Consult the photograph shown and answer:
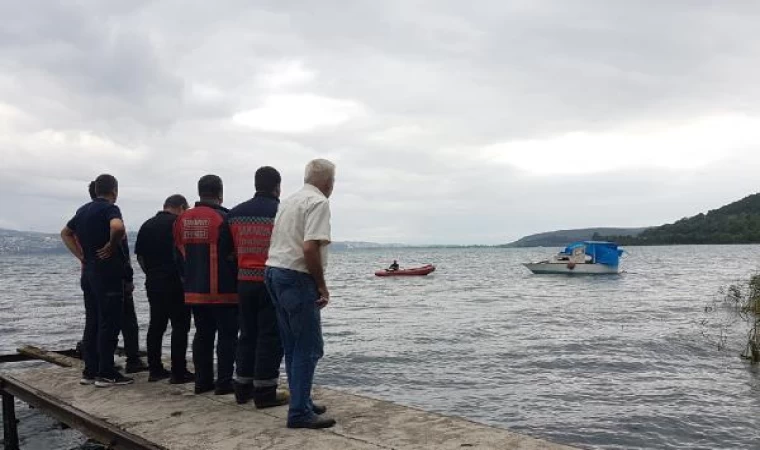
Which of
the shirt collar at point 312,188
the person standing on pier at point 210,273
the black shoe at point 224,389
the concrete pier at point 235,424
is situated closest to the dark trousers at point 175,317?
the concrete pier at point 235,424

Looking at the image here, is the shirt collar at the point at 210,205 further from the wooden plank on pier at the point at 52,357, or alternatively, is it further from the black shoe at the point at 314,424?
the wooden plank on pier at the point at 52,357

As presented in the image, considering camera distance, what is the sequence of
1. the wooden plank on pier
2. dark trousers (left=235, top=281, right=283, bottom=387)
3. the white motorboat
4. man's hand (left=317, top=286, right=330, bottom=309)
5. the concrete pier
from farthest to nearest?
the white motorboat → the wooden plank on pier → dark trousers (left=235, top=281, right=283, bottom=387) → man's hand (left=317, top=286, right=330, bottom=309) → the concrete pier

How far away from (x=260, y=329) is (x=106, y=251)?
2302 millimetres

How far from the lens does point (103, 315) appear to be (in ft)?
22.6

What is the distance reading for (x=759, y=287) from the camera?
60.7 ft

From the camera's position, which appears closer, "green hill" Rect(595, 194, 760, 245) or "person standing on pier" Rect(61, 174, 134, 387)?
"person standing on pier" Rect(61, 174, 134, 387)

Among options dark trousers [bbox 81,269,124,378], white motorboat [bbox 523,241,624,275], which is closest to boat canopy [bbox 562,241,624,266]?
white motorboat [bbox 523,241,624,275]

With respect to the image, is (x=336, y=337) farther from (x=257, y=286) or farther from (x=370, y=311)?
(x=257, y=286)

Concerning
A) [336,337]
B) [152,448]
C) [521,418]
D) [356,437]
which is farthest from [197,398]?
[336,337]

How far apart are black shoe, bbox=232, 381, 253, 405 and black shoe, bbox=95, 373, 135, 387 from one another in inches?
78.0

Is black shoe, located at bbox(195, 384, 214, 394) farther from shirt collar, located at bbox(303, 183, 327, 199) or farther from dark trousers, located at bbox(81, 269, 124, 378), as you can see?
shirt collar, located at bbox(303, 183, 327, 199)

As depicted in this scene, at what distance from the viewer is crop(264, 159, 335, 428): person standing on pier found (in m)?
4.92

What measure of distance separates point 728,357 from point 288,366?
1415 cm

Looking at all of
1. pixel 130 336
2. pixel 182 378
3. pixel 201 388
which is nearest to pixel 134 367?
pixel 130 336
